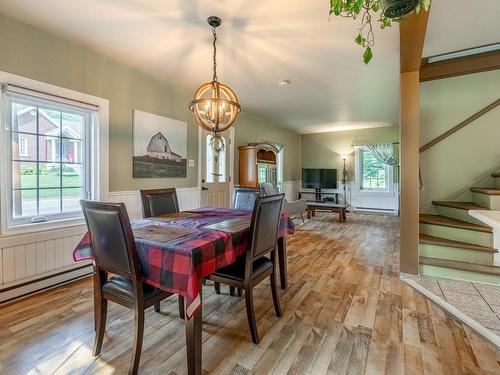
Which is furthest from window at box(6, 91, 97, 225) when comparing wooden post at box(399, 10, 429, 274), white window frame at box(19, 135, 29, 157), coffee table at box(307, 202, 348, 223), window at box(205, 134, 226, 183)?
coffee table at box(307, 202, 348, 223)

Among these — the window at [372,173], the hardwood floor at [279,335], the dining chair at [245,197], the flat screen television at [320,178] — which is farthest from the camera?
the flat screen television at [320,178]

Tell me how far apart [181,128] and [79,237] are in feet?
6.58

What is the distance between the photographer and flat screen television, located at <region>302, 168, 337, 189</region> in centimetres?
746

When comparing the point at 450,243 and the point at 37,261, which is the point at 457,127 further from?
the point at 37,261

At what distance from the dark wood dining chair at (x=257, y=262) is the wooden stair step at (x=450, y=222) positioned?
2.24 metres

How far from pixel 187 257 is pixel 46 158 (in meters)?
2.20

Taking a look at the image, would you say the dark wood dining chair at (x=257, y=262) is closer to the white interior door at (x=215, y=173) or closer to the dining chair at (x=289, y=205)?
the white interior door at (x=215, y=173)

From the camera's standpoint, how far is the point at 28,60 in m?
2.33

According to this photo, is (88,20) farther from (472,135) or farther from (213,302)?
(472,135)

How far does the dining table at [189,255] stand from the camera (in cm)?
133

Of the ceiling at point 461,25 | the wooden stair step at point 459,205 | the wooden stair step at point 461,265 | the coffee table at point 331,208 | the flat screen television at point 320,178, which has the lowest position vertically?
the wooden stair step at point 461,265

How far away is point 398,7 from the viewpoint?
1158 millimetres

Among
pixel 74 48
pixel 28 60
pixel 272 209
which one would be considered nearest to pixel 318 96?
pixel 272 209

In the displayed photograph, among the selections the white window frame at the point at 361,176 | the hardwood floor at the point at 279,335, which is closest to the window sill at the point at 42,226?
the hardwood floor at the point at 279,335
